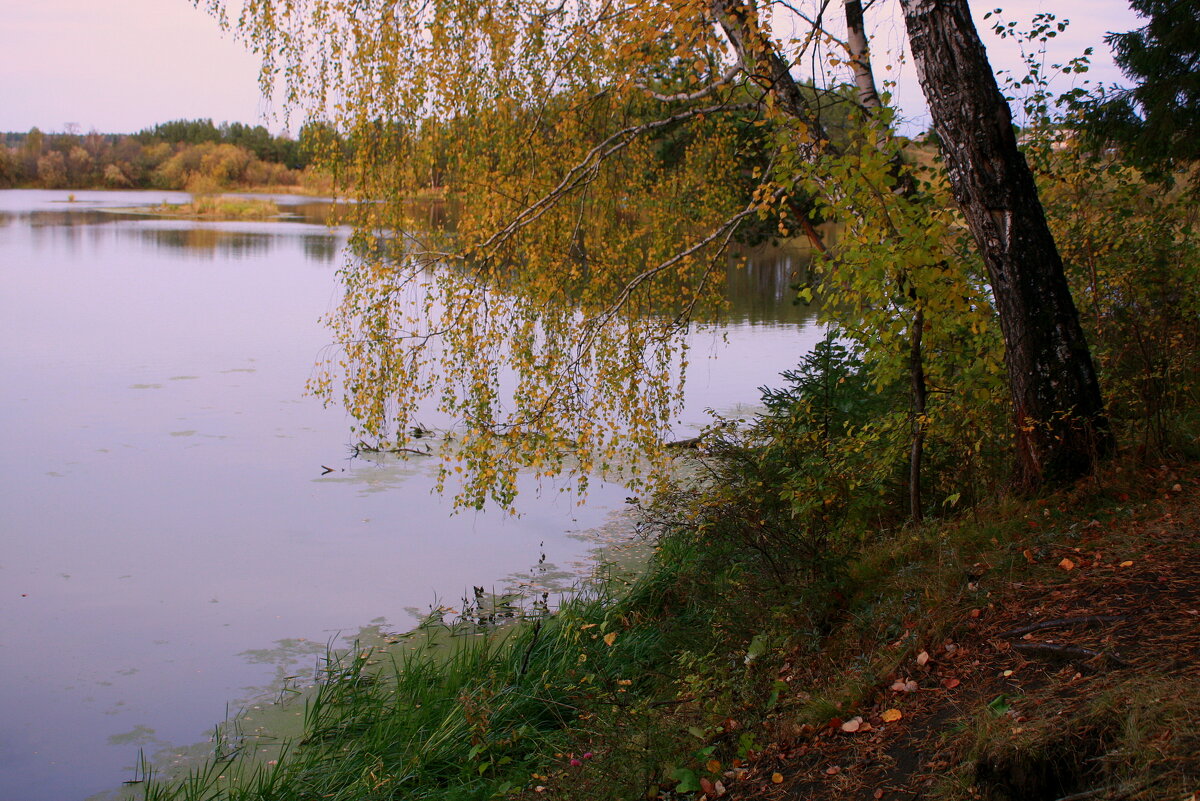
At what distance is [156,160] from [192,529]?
4428 cm

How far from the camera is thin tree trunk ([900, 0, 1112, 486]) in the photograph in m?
4.39

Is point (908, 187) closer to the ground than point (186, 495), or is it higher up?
higher up

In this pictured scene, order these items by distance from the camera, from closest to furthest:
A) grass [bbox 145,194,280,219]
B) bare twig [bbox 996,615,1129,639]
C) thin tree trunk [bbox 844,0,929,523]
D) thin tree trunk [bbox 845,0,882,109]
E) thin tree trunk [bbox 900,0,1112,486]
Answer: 1. bare twig [bbox 996,615,1129,639]
2. thin tree trunk [bbox 900,0,1112,486]
3. thin tree trunk [bbox 844,0,929,523]
4. thin tree trunk [bbox 845,0,882,109]
5. grass [bbox 145,194,280,219]

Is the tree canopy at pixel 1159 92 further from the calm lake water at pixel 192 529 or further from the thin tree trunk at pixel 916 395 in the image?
the calm lake water at pixel 192 529

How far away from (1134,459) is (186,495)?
8.22 meters

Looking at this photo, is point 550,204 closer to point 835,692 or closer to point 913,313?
point 913,313

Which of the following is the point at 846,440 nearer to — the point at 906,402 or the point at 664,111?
the point at 906,402

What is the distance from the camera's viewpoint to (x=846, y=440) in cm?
527

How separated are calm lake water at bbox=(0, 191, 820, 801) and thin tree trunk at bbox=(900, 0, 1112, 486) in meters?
3.97

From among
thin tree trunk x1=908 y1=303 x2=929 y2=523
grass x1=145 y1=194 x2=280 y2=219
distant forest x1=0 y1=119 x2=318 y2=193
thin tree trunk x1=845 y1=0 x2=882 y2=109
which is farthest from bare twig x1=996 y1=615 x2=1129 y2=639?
grass x1=145 y1=194 x2=280 y2=219

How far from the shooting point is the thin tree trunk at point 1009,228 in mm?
4391

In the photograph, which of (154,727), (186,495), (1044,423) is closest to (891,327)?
(1044,423)

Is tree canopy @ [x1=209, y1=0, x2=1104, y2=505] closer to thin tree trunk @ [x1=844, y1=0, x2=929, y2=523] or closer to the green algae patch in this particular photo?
thin tree trunk @ [x1=844, y1=0, x2=929, y2=523]

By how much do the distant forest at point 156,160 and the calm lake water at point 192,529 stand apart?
11.4 m
